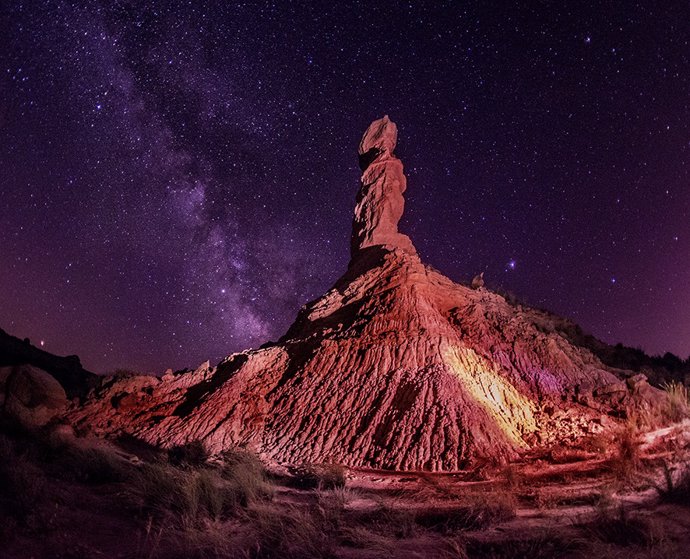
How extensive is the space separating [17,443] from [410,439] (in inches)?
361

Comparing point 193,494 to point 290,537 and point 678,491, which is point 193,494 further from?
point 678,491

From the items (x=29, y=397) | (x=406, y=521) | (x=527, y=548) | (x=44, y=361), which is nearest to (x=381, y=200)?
(x=29, y=397)

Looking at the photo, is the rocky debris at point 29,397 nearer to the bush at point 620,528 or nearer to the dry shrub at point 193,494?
the dry shrub at point 193,494

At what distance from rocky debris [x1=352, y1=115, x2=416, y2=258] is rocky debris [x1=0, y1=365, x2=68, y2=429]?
13009 millimetres

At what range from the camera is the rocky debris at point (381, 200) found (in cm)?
2019

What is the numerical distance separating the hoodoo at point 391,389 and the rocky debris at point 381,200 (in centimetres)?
243

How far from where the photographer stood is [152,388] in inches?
629

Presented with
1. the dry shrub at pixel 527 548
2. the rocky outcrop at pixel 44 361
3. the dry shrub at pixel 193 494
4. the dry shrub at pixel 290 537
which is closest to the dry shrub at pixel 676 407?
the dry shrub at pixel 527 548

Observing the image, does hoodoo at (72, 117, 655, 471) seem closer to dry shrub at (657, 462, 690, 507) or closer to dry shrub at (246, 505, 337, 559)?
dry shrub at (657, 462, 690, 507)

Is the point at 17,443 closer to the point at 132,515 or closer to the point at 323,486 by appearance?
the point at 132,515

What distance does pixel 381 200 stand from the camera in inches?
810

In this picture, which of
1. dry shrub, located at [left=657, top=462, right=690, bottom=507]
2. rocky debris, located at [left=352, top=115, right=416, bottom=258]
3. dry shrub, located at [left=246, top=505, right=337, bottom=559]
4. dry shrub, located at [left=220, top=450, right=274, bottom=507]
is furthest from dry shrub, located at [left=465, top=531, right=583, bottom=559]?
rocky debris, located at [left=352, top=115, right=416, bottom=258]

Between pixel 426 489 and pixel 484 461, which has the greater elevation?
pixel 484 461

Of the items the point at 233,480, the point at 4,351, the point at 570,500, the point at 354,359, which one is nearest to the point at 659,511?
the point at 570,500
